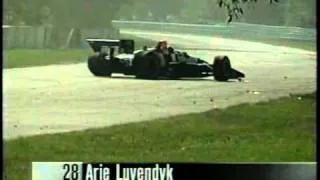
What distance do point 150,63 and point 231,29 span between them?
1.79ft

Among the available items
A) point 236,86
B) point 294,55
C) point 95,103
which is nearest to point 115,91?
point 95,103

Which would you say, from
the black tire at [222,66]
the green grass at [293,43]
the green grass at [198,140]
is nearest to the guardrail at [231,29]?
the green grass at [293,43]

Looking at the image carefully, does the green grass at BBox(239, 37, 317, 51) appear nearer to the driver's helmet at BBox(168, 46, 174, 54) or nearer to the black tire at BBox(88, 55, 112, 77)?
the driver's helmet at BBox(168, 46, 174, 54)

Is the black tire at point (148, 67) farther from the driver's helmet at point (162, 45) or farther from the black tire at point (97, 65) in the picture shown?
the black tire at point (97, 65)

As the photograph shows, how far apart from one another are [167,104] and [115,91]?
1.07ft

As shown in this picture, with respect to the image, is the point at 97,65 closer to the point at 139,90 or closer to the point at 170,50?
the point at 139,90

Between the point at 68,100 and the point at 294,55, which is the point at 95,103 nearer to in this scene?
the point at 68,100

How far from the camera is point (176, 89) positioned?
4.59 metres

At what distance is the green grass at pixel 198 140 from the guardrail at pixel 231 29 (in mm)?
389

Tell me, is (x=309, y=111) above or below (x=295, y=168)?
above

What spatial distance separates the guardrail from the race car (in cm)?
10

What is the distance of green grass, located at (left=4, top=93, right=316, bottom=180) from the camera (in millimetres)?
4543

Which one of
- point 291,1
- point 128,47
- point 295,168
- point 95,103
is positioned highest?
point 291,1

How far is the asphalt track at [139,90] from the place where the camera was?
4.50 metres
